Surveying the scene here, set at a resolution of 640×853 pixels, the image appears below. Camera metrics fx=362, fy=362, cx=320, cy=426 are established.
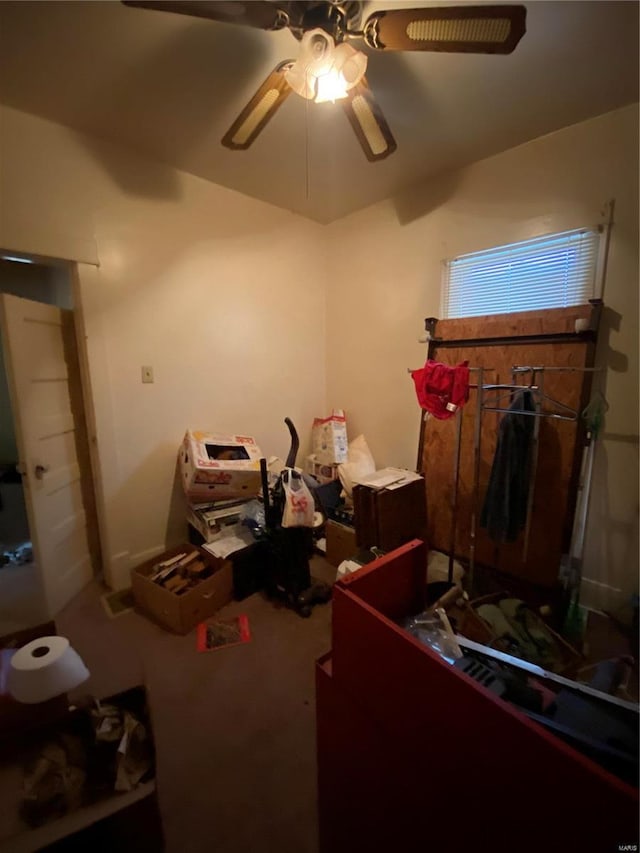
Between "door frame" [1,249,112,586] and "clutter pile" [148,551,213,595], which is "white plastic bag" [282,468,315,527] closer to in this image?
"clutter pile" [148,551,213,595]

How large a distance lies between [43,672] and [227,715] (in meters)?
0.74

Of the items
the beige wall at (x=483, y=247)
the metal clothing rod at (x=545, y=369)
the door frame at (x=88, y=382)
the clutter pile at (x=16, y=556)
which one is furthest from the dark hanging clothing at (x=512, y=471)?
the clutter pile at (x=16, y=556)

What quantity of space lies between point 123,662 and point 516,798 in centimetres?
187

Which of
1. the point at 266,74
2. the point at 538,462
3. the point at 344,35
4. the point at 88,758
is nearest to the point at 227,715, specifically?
the point at 88,758

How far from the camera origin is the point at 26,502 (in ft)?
6.40

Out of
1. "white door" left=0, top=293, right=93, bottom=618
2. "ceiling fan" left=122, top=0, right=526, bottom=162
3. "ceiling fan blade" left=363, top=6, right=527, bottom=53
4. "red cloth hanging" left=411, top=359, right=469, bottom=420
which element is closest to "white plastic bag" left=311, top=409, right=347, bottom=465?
"red cloth hanging" left=411, top=359, right=469, bottom=420

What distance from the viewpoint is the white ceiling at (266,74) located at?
1.38m

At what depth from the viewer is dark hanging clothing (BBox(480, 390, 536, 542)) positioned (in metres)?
1.95

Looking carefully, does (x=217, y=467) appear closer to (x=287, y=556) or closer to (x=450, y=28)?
(x=287, y=556)

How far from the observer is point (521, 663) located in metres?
0.89

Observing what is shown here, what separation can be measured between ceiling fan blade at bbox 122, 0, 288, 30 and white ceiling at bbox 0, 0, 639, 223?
0.34 m

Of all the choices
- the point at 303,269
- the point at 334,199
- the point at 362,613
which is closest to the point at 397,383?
the point at 303,269

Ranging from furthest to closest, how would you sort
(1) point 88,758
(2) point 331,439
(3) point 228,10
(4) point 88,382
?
(2) point 331,439 < (4) point 88,382 < (1) point 88,758 < (3) point 228,10

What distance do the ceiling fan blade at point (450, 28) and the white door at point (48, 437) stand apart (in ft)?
6.64
